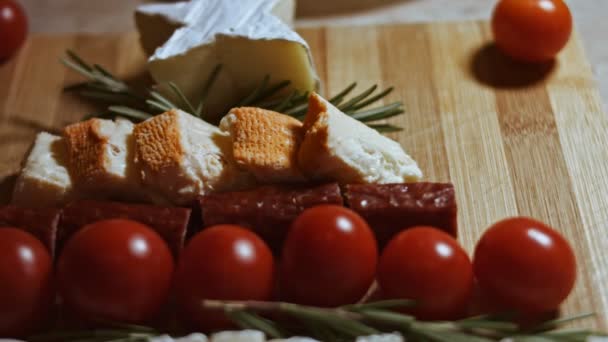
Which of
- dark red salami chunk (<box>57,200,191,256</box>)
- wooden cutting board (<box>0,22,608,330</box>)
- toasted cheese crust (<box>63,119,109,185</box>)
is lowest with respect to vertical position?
wooden cutting board (<box>0,22,608,330</box>)

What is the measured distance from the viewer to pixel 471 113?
2.77m

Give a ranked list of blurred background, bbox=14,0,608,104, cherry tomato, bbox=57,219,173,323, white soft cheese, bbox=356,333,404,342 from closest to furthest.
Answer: white soft cheese, bbox=356,333,404,342, cherry tomato, bbox=57,219,173,323, blurred background, bbox=14,0,608,104

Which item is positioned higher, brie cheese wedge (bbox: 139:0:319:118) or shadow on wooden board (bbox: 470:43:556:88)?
brie cheese wedge (bbox: 139:0:319:118)

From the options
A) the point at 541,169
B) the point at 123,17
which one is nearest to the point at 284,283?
the point at 541,169

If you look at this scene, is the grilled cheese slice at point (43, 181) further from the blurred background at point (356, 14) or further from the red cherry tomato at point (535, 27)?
the red cherry tomato at point (535, 27)

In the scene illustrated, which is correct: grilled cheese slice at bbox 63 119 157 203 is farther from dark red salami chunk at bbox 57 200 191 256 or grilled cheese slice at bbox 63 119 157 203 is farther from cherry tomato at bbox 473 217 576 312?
cherry tomato at bbox 473 217 576 312

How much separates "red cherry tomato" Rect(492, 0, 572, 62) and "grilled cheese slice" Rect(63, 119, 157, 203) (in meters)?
1.40

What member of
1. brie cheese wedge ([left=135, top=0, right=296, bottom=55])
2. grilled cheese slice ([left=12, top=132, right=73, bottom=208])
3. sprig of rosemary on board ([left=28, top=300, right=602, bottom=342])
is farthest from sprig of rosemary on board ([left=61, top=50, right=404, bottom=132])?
sprig of rosemary on board ([left=28, top=300, right=602, bottom=342])

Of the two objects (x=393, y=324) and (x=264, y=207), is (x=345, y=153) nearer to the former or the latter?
(x=264, y=207)

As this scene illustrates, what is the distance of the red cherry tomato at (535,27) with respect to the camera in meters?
2.81

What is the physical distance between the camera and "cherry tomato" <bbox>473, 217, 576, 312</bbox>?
204 cm

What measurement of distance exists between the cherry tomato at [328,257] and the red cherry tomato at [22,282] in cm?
64

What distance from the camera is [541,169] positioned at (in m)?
2.54

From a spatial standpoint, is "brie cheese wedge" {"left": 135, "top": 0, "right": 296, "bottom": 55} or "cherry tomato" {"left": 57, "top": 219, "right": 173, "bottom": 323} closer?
"cherry tomato" {"left": 57, "top": 219, "right": 173, "bottom": 323}
